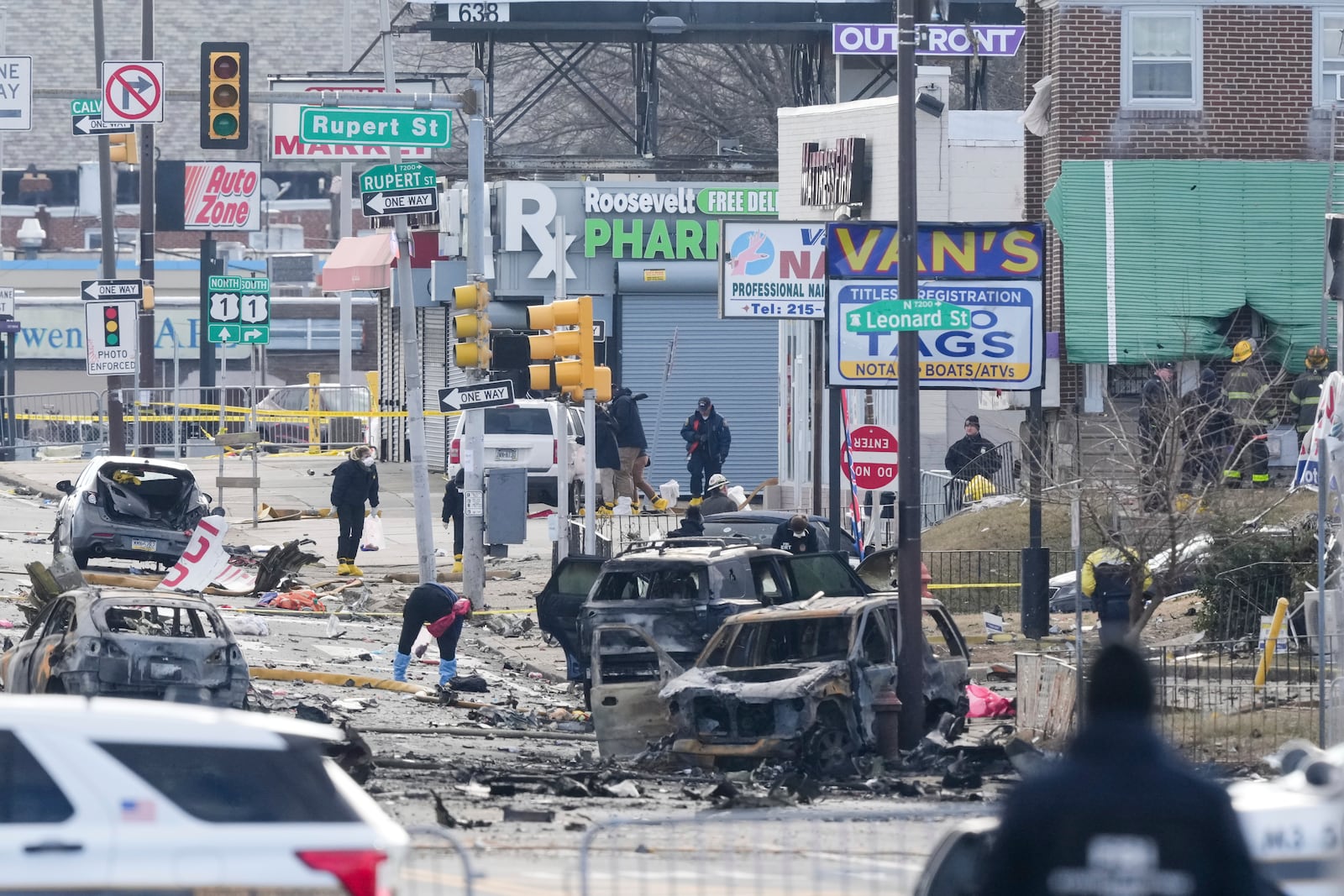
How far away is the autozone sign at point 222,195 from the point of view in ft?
139

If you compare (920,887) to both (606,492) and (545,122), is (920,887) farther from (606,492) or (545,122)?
(545,122)

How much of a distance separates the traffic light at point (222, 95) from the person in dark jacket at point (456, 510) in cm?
591

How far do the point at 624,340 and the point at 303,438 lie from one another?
1162 centimetres

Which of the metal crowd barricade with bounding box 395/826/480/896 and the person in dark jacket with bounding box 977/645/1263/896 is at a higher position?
the person in dark jacket with bounding box 977/645/1263/896

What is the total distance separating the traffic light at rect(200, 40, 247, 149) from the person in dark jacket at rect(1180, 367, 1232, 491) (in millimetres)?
10363

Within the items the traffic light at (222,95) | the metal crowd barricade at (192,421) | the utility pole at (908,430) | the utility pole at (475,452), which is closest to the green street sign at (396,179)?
the utility pole at (475,452)

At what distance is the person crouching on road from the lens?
60.1ft

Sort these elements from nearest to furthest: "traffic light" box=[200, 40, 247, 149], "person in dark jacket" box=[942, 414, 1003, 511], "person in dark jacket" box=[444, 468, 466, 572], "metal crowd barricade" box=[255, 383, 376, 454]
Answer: "traffic light" box=[200, 40, 247, 149] < "person in dark jacket" box=[444, 468, 466, 572] < "person in dark jacket" box=[942, 414, 1003, 511] < "metal crowd barricade" box=[255, 383, 376, 454]

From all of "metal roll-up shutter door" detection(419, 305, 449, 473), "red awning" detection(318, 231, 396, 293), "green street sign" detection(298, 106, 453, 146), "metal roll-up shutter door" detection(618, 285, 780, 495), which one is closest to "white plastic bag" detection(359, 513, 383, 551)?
"green street sign" detection(298, 106, 453, 146)

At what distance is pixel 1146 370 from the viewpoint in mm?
26812

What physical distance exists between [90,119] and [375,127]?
970cm

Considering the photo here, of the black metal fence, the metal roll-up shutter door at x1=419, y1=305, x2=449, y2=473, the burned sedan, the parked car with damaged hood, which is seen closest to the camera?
the parked car with damaged hood

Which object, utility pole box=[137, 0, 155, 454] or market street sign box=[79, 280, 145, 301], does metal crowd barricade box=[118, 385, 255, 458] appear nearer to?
utility pole box=[137, 0, 155, 454]

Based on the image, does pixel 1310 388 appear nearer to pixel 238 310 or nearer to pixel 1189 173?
pixel 1189 173
